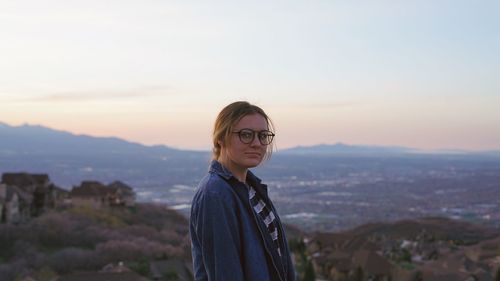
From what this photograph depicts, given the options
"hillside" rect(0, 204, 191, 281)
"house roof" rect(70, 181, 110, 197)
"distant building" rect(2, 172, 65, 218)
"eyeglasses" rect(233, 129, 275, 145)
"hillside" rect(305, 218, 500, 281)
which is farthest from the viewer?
"house roof" rect(70, 181, 110, 197)

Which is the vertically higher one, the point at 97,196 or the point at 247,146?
the point at 247,146

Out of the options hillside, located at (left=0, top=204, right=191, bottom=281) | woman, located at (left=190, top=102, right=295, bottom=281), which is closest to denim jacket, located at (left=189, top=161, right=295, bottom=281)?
woman, located at (left=190, top=102, right=295, bottom=281)

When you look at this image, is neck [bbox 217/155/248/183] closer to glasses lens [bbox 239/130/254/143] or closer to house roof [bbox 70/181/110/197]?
glasses lens [bbox 239/130/254/143]

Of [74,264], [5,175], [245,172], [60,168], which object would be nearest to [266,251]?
[245,172]

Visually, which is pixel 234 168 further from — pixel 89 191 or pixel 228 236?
pixel 89 191

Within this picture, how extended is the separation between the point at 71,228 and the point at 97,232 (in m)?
1.46

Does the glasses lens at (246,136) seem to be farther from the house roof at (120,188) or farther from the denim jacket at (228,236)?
the house roof at (120,188)

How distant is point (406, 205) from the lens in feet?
360

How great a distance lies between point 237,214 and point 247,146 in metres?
0.31

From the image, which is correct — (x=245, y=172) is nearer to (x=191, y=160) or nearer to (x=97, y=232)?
(x=97, y=232)

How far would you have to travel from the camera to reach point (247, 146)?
303 centimetres

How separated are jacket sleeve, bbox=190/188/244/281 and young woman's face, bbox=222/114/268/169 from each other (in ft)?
0.65

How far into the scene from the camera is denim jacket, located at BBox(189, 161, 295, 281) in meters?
2.84

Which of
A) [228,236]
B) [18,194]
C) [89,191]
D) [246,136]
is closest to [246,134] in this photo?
[246,136]
